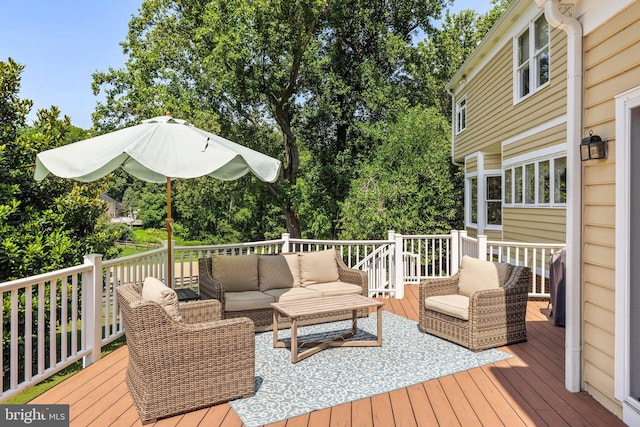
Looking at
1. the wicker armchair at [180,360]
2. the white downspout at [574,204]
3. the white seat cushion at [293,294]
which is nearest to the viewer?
the wicker armchair at [180,360]

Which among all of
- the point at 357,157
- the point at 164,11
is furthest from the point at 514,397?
the point at 164,11

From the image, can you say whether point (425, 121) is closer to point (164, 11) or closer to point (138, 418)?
point (138, 418)

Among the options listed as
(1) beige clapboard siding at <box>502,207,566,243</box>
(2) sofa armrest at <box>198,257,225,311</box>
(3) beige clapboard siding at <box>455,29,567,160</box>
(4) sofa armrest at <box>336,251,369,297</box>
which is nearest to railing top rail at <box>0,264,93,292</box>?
(2) sofa armrest at <box>198,257,225,311</box>

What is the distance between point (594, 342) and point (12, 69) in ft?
21.7

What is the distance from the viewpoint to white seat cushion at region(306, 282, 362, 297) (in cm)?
560

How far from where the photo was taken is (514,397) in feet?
11.2

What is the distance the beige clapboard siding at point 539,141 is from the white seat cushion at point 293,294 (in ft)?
16.1

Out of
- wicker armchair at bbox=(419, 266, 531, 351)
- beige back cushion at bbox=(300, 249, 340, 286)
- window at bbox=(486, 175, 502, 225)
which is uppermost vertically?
window at bbox=(486, 175, 502, 225)

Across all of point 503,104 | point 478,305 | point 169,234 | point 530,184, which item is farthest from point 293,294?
point 503,104

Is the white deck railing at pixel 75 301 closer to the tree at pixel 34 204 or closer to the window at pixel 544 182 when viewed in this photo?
the tree at pixel 34 204

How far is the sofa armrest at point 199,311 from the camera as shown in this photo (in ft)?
13.7

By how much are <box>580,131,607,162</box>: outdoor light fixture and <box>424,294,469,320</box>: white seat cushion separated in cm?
203

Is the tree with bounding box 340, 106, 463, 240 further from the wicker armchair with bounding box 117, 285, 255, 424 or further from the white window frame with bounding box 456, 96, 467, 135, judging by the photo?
the wicker armchair with bounding box 117, 285, 255, 424

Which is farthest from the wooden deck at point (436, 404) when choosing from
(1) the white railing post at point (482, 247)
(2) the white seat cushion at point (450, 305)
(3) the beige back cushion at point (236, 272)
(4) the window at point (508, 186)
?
(4) the window at point (508, 186)
